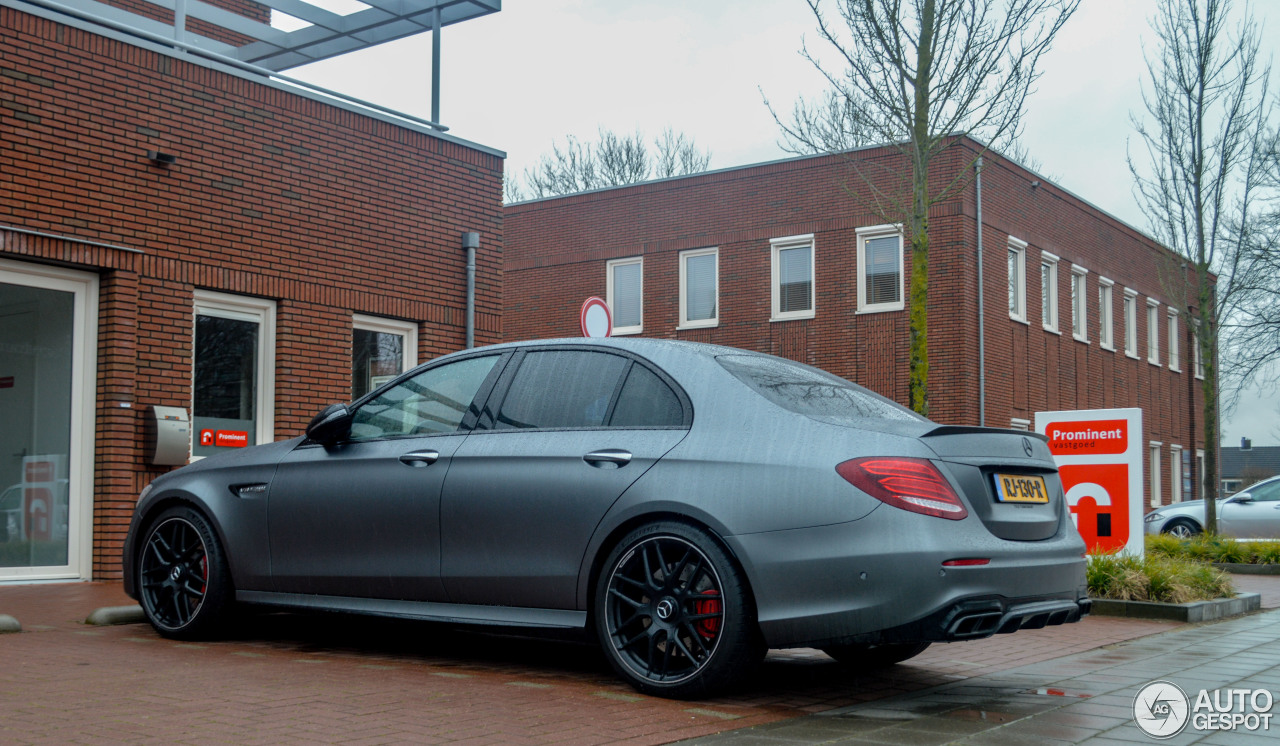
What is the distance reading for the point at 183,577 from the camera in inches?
264

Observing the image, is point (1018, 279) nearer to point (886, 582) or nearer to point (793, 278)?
point (793, 278)

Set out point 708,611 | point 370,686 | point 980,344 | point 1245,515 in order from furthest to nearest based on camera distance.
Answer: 1. point 980,344
2. point 1245,515
3. point 370,686
4. point 708,611

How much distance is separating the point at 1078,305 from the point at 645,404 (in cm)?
2597

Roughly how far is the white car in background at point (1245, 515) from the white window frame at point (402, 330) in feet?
44.1

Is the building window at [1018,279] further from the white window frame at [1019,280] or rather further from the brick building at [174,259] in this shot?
the brick building at [174,259]

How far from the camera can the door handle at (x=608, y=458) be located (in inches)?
210

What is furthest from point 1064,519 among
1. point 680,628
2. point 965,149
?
point 965,149

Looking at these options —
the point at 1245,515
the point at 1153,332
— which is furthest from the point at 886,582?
the point at 1153,332

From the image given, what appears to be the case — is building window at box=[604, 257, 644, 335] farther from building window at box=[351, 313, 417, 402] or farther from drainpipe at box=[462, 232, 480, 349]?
building window at box=[351, 313, 417, 402]

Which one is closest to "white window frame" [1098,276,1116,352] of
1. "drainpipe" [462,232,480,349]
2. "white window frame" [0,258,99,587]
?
"drainpipe" [462,232,480,349]

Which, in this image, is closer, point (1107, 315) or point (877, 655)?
point (877, 655)

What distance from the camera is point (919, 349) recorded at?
488 inches

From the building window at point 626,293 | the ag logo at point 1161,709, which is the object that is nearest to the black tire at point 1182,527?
the building window at point 626,293

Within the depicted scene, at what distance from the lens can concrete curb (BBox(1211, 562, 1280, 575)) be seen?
589 inches
